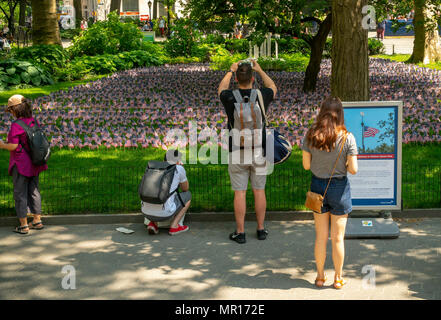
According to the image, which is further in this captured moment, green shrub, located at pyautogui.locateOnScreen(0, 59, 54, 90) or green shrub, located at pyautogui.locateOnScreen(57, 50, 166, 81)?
green shrub, located at pyautogui.locateOnScreen(57, 50, 166, 81)

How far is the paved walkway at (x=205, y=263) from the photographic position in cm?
563

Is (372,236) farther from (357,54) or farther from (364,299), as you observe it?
(357,54)

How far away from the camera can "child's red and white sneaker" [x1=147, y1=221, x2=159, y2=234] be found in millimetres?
7312

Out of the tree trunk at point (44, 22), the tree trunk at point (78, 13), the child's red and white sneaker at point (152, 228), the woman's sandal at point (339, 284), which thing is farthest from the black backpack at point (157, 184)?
the tree trunk at point (78, 13)

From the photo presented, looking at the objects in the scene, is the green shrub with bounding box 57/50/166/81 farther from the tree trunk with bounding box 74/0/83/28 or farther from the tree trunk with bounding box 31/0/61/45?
the tree trunk with bounding box 74/0/83/28

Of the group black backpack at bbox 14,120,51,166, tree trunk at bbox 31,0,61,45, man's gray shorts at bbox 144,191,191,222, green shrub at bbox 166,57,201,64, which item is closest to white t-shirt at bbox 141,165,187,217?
man's gray shorts at bbox 144,191,191,222

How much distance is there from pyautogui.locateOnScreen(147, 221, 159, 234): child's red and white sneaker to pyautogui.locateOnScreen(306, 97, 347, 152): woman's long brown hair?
250cm

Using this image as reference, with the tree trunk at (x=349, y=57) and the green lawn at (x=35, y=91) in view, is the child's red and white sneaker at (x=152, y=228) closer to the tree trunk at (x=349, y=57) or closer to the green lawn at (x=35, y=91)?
the tree trunk at (x=349, y=57)

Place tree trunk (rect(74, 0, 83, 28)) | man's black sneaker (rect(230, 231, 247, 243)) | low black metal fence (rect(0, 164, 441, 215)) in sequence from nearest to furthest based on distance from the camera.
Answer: man's black sneaker (rect(230, 231, 247, 243)), low black metal fence (rect(0, 164, 441, 215)), tree trunk (rect(74, 0, 83, 28))

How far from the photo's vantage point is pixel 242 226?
704 cm

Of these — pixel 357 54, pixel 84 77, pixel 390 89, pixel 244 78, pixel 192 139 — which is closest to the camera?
pixel 244 78

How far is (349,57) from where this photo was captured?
32.9 ft

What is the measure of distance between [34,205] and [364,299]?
398 cm

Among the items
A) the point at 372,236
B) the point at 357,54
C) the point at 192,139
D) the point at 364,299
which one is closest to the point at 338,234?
the point at 364,299
